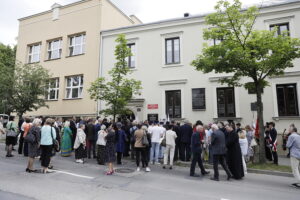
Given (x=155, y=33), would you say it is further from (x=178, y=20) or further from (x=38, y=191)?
(x=38, y=191)

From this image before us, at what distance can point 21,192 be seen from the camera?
5344 mm

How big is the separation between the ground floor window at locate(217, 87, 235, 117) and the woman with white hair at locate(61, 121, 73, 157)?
9.51 meters

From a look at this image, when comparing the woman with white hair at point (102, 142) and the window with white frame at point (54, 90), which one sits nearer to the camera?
the woman with white hair at point (102, 142)

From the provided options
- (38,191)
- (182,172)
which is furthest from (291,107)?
(38,191)

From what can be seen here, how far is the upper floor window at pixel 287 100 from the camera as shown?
42.5ft

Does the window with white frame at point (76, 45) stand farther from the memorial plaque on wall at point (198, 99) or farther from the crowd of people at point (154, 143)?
the memorial plaque on wall at point (198, 99)

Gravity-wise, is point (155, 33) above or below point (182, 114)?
Answer: above

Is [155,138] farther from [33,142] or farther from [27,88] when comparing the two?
[27,88]

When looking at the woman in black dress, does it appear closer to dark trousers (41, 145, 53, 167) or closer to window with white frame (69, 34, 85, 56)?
dark trousers (41, 145, 53, 167)

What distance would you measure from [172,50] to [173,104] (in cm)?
420

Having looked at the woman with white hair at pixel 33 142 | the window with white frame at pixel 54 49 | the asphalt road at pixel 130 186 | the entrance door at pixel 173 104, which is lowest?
the asphalt road at pixel 130 186

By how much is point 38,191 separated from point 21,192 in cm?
38

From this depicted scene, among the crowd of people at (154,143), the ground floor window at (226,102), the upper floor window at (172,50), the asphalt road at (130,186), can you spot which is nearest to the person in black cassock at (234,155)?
the crowd of people at (154,143)

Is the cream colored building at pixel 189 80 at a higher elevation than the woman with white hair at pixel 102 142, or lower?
higher
